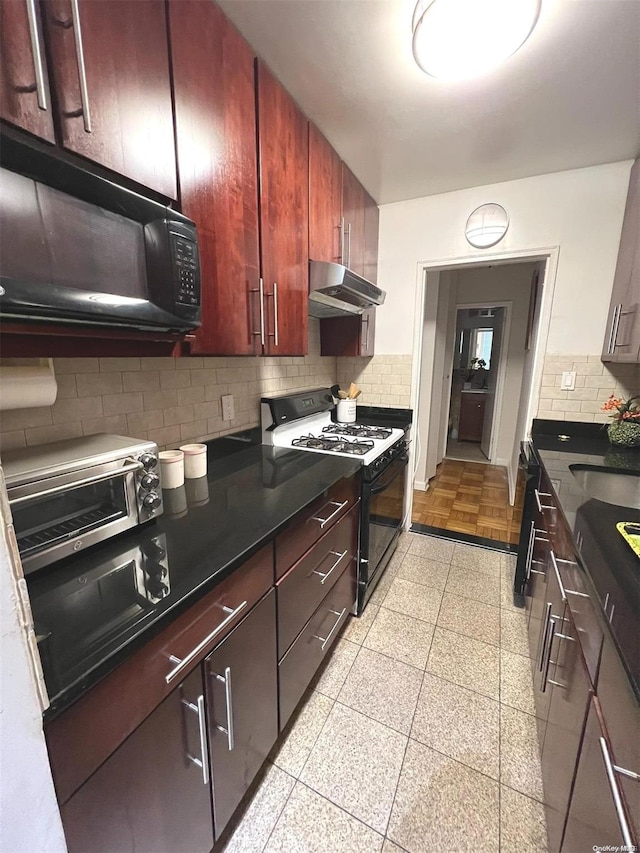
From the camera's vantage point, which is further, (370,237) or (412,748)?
(370,237)

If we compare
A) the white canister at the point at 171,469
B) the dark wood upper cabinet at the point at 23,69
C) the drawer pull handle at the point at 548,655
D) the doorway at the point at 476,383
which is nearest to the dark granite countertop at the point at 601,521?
the drawer pull handle at the point at 548,655

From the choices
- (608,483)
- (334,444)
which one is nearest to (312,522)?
(334,444)

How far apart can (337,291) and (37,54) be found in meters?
1.30

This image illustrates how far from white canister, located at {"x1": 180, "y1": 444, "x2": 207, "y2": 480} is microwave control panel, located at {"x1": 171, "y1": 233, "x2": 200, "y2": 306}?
2.24ft

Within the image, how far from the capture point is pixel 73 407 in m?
1.11

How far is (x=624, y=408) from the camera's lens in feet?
6.37

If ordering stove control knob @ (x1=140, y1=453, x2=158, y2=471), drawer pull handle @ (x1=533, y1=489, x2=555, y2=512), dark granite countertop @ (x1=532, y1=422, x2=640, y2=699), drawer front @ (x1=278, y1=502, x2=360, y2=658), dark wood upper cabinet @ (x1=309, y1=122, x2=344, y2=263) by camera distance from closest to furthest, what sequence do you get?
dark granite countertop @ (x1=532, y1=422, x2=640, y2=699) → stove control knob @ (x1=140, y1=453, x2=158, y2=471) → drawer front @ (x1=278, y1=502, x2=360, y2=658) → drawer pull handle @ (x1=533, y1=489, x2=555, y2=512) → dark wood upper cabinet @ (x1=309, y1=122, x2=344, y2=263)

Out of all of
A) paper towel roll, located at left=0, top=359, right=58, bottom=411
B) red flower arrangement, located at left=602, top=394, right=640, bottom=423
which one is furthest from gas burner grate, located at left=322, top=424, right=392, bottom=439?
paper towel roll, located at left=0, top=359, right=58, bottom=411

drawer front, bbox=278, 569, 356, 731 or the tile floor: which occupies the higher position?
drawer front, bbox=278, 569, 356, 731

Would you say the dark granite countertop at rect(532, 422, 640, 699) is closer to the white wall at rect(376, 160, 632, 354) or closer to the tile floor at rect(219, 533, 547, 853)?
the white wall at rect(376, 160, 632, 354)

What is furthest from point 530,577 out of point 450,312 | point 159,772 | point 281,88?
point 450,312

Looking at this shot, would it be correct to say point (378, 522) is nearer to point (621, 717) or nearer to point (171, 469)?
point (171, 469)

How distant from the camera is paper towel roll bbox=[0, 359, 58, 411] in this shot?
2.73 ft

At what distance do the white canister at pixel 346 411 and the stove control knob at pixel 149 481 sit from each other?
1778mm
